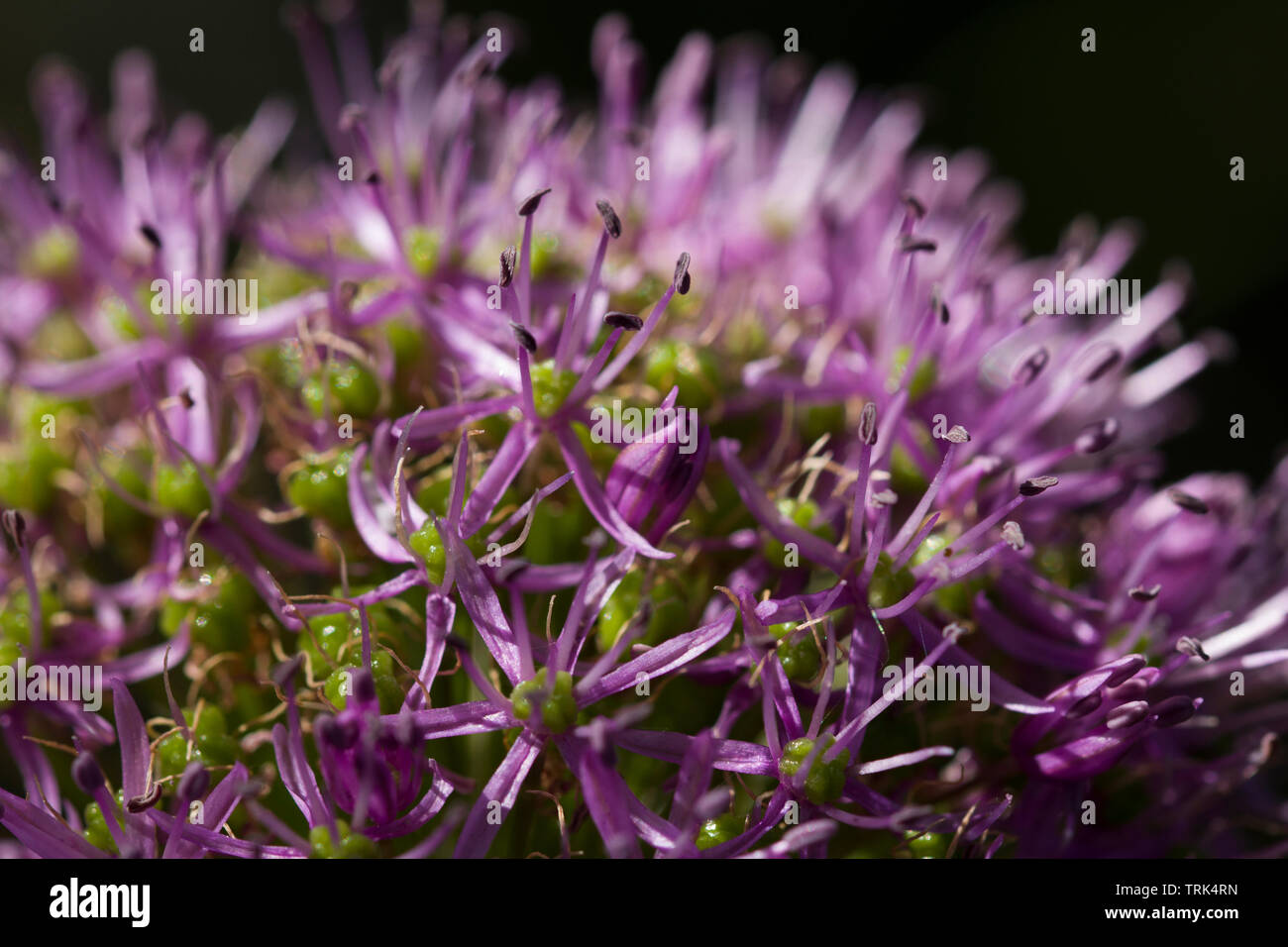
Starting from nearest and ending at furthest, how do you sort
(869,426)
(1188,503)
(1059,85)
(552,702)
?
(552,702)
(869,426)
(1188,503)
(1059,85)

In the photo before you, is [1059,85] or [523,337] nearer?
[523,337]

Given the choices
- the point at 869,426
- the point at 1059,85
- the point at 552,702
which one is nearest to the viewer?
the point at 552,702

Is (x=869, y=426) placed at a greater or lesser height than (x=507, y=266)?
lesser

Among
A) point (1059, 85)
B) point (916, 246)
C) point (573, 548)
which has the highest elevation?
point (1059, 85)

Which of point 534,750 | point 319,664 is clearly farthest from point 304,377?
point 534,750

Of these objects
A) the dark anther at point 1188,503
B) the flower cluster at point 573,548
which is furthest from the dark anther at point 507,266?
the dark anther at point 1188,503

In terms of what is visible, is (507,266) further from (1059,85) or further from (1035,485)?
(1059,85)

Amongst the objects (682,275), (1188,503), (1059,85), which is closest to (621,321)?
(682,275)

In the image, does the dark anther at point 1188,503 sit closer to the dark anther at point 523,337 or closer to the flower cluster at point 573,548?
the flower cluster at point 573,548
